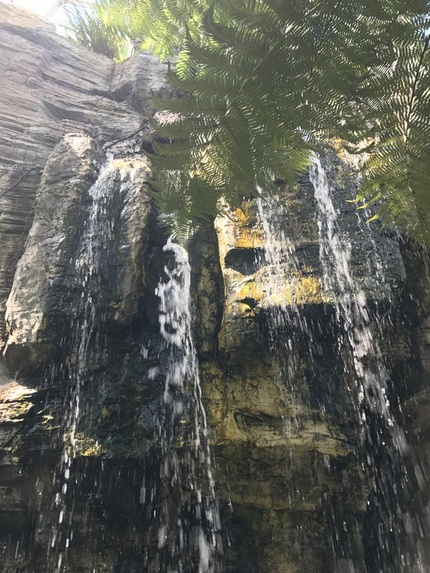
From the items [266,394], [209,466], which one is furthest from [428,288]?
[209,466]

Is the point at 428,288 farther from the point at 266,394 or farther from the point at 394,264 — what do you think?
the point at 266,394

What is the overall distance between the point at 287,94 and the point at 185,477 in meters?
3.88

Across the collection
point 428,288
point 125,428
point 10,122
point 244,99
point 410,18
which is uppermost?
point 10,122

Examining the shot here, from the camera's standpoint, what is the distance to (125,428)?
14.5ft

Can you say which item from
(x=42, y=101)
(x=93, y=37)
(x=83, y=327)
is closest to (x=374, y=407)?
(x=83, y=327)

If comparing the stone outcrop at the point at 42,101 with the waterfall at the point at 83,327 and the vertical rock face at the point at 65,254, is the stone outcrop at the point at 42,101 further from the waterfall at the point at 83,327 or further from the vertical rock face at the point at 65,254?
the waterfall at the point at 83,327

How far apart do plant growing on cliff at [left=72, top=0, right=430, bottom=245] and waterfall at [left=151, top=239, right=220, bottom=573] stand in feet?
10.9

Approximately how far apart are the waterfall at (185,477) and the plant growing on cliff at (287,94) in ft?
10.9

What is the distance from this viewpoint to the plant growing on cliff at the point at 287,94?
4.60 ft

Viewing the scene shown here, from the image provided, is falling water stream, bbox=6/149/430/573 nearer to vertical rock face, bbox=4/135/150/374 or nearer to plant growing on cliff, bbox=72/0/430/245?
vertical rock face, bbox=4/135/150/374

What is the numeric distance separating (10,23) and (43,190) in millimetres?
6026

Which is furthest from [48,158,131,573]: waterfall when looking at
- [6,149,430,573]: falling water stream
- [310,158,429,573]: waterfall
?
[310,158,429,573]: waterfall

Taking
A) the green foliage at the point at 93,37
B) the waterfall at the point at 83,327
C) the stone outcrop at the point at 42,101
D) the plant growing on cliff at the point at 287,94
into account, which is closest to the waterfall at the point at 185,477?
the waterfall at the point at 83,327

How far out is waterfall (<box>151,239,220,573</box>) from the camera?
412 centimetres
